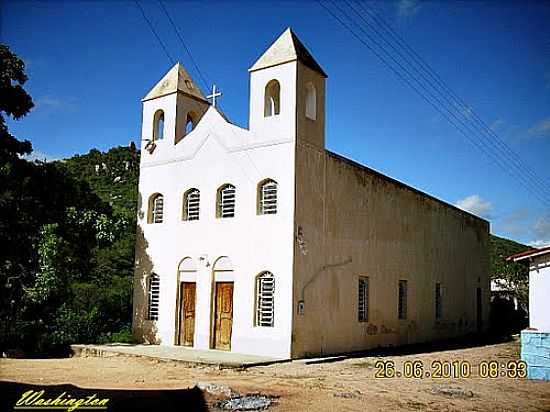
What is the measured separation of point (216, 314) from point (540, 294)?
8.45 m

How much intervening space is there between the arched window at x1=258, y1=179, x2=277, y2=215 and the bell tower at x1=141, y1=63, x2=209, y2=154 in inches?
155

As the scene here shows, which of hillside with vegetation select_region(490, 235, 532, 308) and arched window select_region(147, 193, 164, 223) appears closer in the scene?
arched window select_region(147, 193, 164, 223)

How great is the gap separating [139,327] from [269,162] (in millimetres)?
6693

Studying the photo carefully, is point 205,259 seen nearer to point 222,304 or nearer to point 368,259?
point 222,304

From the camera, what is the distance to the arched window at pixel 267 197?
17.5m

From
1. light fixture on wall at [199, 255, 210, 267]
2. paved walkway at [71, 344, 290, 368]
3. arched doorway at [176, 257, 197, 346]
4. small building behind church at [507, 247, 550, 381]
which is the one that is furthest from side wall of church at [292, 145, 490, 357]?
small building behind church at [507, 247, 550, 381]

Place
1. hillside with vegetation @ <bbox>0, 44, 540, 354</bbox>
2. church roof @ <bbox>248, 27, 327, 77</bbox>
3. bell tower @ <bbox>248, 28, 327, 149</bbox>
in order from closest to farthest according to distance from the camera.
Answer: hillside with vegetation @ <bbox>0, 44, 540, 354</bbox>, bell tower @ <bbox>248, 28, 327, 149</bbox>, church roof @ <bbox>248, 27, 327, 77</bbox>

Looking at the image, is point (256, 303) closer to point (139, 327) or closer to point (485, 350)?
point (139, 327)

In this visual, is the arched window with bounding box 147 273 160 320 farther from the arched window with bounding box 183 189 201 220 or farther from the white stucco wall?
the arched window with bounding box 183 189 201 220

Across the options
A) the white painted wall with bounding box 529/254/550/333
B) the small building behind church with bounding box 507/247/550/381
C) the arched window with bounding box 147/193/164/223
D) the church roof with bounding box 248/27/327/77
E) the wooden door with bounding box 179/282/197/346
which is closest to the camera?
the small building behind church with bounding box 507/247/550/381

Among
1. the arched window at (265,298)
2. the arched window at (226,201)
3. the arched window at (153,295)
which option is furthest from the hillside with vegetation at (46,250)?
the arched window at (265,298)

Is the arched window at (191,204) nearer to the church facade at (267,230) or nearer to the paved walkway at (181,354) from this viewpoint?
the church facade at (267,230)

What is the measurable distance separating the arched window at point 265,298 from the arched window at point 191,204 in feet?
10.2

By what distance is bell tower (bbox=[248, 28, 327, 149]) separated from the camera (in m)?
Result: 17.2
